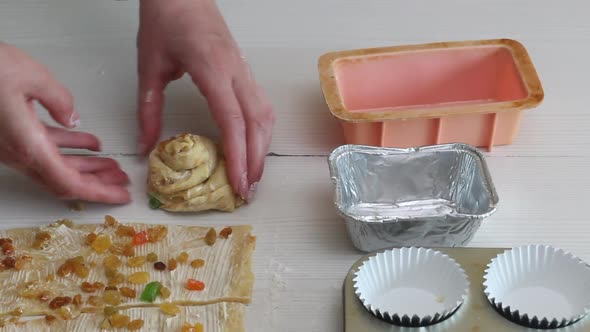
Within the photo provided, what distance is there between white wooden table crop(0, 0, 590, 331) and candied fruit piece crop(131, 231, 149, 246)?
4 centimetres

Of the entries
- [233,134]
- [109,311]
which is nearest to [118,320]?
[109,311]

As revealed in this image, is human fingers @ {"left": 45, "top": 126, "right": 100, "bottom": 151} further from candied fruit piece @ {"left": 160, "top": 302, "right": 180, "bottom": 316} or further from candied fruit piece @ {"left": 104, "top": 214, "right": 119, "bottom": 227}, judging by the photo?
candied fruit piece @ {"left": 160, "top": 302, "right": 180, "bottom": 316}

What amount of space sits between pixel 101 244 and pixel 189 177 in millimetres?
122

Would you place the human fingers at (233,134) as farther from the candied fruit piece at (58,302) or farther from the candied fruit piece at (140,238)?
the candied fruit piece at (58,302)

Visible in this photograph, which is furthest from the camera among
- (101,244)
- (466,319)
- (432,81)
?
(432,81)

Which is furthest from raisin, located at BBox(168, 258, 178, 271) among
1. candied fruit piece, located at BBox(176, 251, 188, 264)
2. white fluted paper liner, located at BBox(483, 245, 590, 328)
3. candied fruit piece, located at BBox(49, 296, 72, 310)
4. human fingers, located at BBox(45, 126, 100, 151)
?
white fluted paper liner, located at BBox(483, 245, 590, 328)

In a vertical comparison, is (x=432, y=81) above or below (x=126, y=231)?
above

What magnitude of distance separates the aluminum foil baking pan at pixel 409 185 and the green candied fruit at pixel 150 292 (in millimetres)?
212

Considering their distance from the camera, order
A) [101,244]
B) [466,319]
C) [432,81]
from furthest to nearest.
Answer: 1. [432,81]
2. [101,244]
3. [466,319]

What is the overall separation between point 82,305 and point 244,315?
168 millimetres

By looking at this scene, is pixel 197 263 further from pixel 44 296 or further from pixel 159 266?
pixel 44 296

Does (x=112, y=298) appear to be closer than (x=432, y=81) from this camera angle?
Yes

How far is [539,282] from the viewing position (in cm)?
73

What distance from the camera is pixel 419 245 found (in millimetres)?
759
